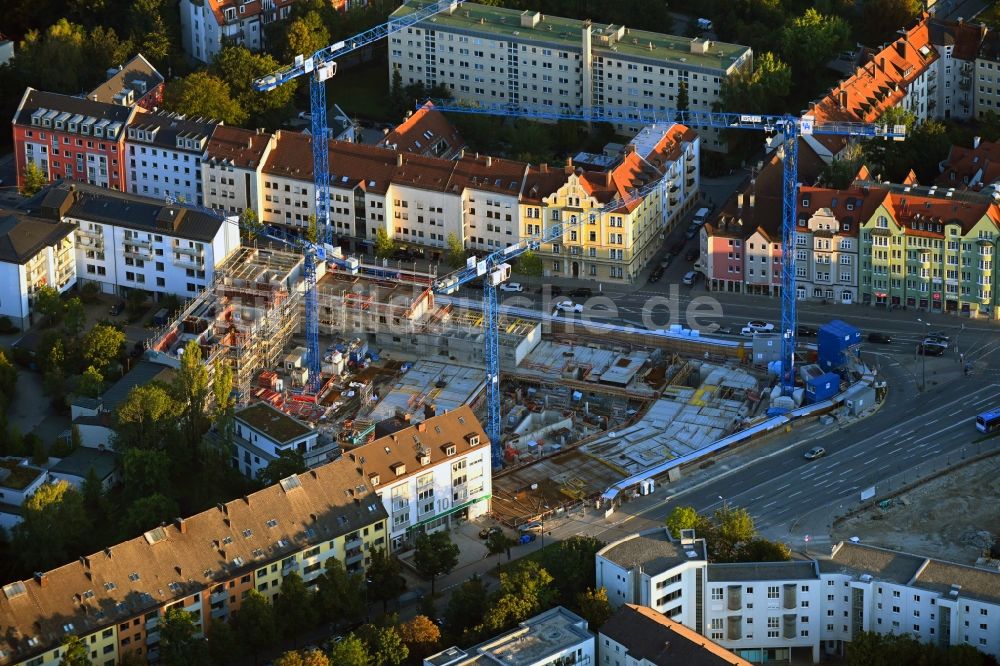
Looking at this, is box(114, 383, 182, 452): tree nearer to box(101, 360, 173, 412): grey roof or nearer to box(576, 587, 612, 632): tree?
box(101, 360, 173, 412): grey roof

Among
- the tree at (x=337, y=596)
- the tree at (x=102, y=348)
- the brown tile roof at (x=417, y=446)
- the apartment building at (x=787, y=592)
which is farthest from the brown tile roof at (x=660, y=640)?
the tree at (x=102, y=348)

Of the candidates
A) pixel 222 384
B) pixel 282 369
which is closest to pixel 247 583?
pixel 222 384

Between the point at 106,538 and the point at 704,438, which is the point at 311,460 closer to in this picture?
the point at 106,538

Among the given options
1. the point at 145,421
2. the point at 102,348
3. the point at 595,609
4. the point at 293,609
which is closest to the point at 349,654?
the point at 293,609

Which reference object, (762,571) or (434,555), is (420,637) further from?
(762,571)

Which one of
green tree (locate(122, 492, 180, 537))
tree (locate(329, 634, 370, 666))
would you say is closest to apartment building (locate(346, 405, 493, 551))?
green tree (locate(122, 492, 180, 537))

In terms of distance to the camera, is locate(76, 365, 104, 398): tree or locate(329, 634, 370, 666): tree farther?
locate(76, 365, 104, 398): tree
